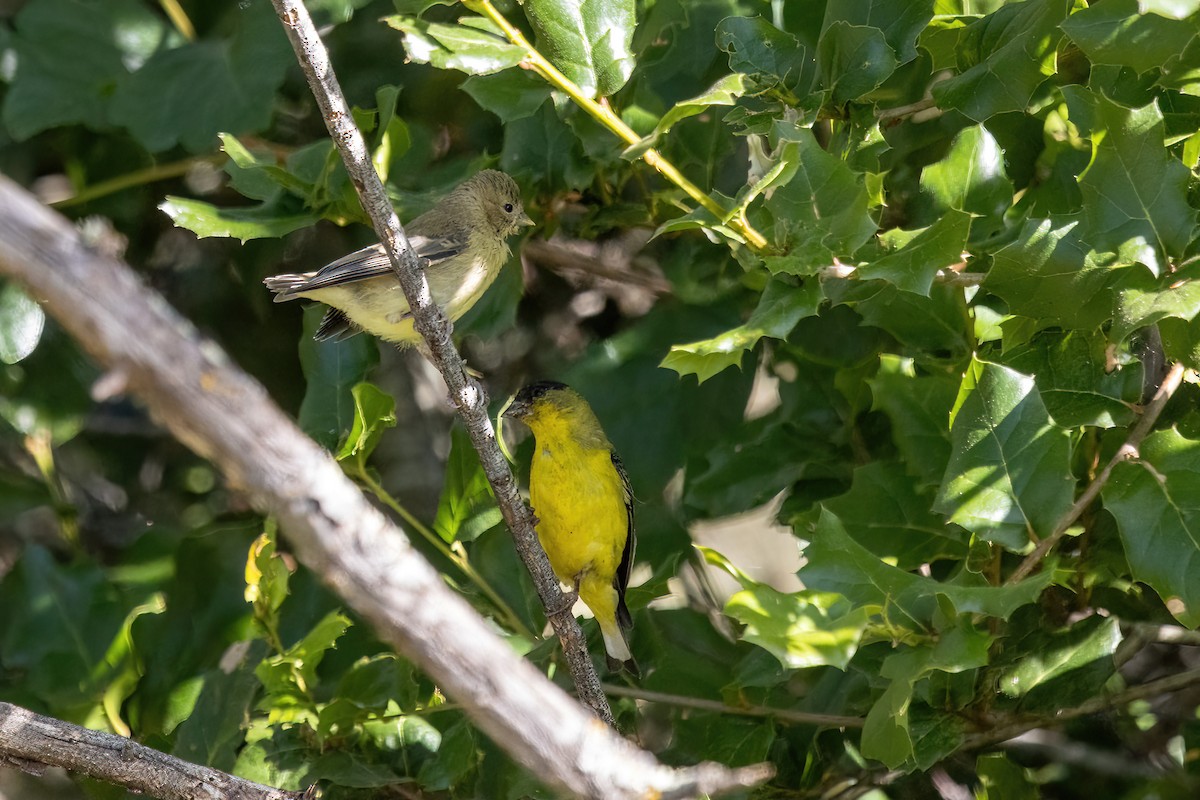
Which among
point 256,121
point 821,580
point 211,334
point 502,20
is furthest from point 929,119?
point 211,334

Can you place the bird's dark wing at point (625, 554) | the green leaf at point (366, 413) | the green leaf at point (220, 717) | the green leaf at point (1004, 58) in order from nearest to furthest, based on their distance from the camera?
the green leaf at point (1004, 58) → the green leaf at point (366, 413) → the green leaf at point (220, 717) → the bird's dark wing at point (625, 554)

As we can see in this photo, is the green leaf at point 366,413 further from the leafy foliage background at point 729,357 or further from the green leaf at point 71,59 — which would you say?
the green leaf at point 71,59

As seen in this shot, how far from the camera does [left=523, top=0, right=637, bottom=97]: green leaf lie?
2189 mm

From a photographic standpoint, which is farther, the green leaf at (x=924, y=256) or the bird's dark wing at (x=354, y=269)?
the bird's dark wing at (x=354, y=269)

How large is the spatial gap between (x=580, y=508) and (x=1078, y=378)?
1542 mm

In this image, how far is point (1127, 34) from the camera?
1872mm

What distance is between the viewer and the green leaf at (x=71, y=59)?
2.98 m

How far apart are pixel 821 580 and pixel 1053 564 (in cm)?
43

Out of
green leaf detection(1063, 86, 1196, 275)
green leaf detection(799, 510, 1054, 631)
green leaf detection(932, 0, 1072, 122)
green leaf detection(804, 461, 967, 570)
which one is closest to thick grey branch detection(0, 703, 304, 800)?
green leaf detection(799, 510, 1054, 631)

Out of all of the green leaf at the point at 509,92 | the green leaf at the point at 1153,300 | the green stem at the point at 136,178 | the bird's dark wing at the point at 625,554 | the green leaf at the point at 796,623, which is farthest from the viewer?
the green stem at the point at 136,178

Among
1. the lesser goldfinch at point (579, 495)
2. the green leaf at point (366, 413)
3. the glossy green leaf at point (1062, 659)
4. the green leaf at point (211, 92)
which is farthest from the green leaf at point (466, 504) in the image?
the glossy green leaf at point (1062, 659)

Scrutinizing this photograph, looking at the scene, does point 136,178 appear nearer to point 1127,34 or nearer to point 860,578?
point 860,578

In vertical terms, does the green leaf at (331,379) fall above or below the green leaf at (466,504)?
above

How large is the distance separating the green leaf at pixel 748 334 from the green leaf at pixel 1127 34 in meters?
0.57
